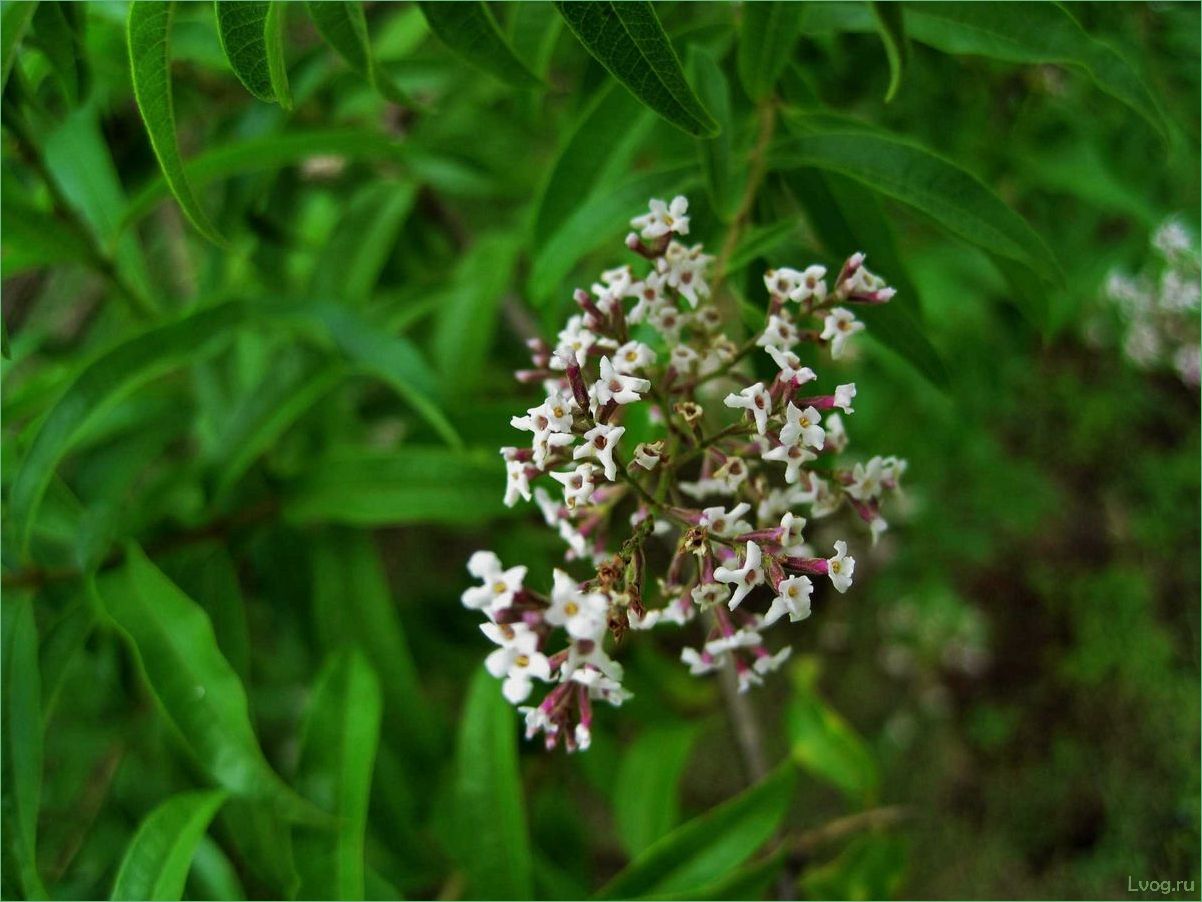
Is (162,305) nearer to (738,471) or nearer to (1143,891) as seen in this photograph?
(738,471)

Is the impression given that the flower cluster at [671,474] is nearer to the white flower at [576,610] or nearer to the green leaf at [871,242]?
the white flower at [576,610]

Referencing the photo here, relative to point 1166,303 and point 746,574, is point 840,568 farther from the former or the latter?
point 1166,303

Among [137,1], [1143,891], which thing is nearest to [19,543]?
[137,1]

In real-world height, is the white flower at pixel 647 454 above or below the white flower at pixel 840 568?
above

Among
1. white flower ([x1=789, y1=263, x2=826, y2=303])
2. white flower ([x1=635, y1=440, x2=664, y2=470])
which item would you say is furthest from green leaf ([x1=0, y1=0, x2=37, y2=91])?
white flower ([x1=789, y1=263, x2=826, y2=303])

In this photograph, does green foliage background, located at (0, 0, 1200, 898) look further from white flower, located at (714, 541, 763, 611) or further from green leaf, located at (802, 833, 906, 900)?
white flower, located at (714, 541, 763, 611)

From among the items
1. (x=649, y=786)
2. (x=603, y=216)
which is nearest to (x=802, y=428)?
(x=603, y=216)

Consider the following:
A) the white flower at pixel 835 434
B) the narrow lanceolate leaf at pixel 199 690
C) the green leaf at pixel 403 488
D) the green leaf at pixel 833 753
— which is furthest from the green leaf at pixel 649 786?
the white flower at pixel 835 434
